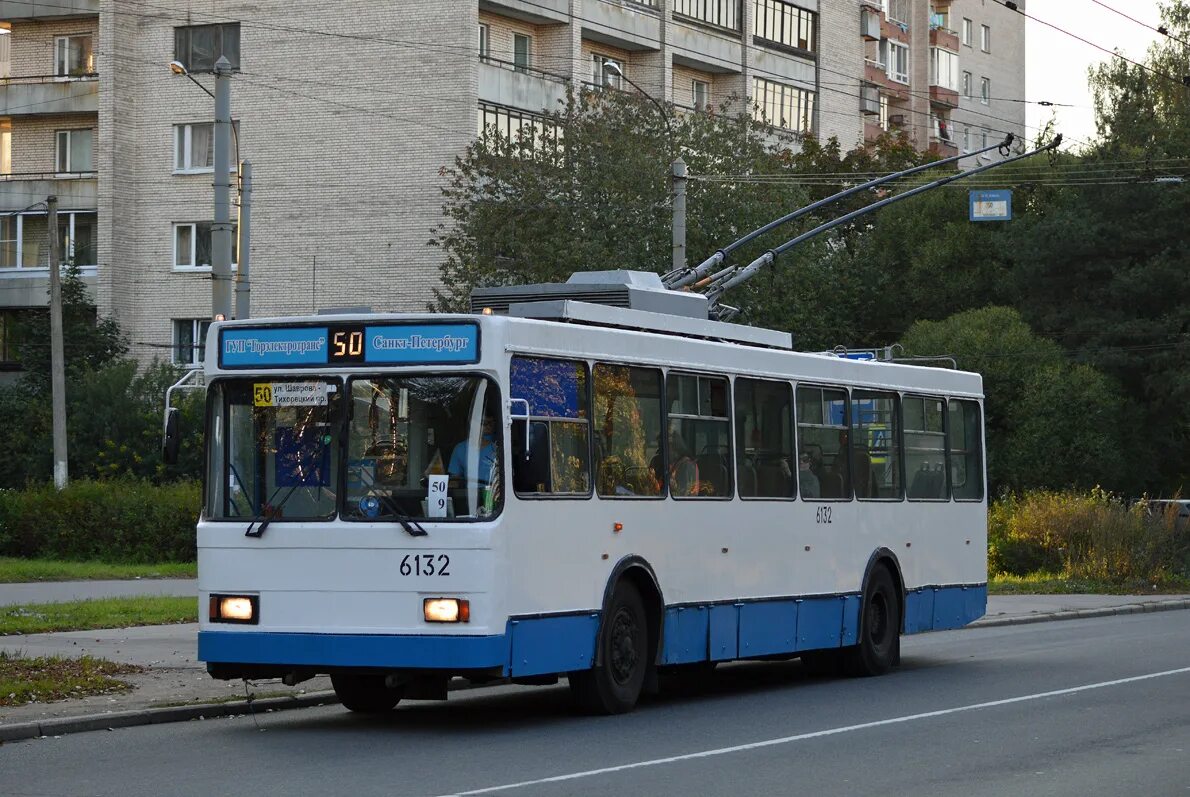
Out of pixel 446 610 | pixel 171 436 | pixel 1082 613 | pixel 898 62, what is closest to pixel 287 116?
pixel 1082 613

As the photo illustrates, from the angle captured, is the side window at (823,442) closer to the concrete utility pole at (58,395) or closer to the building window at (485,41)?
the concrete utility pole at (58,395)

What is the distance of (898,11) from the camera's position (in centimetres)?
8669

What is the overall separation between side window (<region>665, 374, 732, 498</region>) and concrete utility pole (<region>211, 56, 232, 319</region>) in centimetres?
570

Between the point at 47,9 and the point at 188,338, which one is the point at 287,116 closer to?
the point at 188,338

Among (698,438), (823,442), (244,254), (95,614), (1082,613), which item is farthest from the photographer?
(1082,613)

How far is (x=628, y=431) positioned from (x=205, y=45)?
43.3m

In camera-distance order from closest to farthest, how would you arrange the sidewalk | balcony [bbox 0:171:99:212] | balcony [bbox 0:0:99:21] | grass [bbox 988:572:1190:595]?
the sidewalk, grass [bbox 988:572:1190:595], balcony [bbox 0:0:99:21], balcony [bbox 0:171:99:212]

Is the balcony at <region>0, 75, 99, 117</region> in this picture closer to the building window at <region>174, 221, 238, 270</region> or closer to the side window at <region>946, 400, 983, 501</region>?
the building window at <region>174, 221, 238, 270</region>

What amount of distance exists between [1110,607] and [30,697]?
20.1 m

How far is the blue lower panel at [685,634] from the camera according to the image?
15406mm

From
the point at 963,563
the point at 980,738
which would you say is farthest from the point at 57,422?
the point at 980,738

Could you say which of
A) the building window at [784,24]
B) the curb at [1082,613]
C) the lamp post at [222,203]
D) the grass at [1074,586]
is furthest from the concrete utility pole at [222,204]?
the building window at [784,24]

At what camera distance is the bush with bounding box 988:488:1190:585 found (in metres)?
37.6

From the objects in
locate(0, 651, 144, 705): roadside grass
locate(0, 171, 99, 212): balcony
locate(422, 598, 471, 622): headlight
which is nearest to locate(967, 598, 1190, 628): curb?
locate(0, 651, 144, 705): roadside grass
